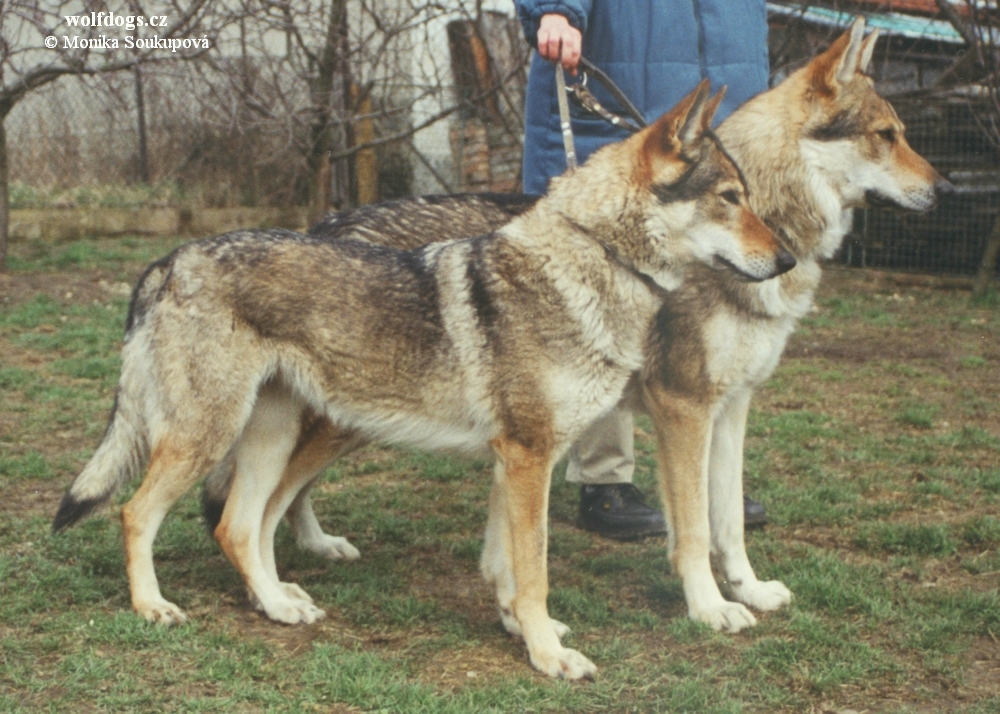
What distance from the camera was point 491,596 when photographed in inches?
148

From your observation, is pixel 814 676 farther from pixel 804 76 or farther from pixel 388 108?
pixel 388 108

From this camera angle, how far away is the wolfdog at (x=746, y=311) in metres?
3.47

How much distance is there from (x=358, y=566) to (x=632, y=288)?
1.58m

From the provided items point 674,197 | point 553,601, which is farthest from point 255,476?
point 674,197

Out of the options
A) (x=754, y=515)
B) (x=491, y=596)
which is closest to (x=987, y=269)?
(x=754, y=515)

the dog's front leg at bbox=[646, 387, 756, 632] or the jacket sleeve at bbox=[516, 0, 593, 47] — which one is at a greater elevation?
the jacket sleeve at bbox=[516, 0, 593, 47]

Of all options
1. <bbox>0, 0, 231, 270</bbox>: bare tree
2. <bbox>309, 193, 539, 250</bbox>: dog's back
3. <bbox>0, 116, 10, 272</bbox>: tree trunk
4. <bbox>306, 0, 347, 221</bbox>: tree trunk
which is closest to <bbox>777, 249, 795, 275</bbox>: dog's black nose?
<bbox>309, 193, 539, 250</bbox>: dog's back

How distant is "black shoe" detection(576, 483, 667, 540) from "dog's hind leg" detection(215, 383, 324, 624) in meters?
1.39

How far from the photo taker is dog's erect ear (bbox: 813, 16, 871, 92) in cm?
351

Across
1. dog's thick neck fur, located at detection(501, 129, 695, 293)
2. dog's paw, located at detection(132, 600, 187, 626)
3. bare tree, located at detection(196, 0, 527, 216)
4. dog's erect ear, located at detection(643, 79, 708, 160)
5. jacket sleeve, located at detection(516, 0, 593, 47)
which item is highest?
bare tree, located at detection(196, 0, 527, 216)

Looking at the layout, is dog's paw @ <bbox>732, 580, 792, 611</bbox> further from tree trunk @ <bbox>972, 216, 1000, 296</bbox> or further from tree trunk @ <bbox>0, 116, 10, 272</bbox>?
tree trunk @ <bbox>0, 116, 10, 272</bbox>

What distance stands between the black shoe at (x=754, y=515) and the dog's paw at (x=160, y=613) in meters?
2.29

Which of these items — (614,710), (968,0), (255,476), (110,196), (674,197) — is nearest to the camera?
(614,710)

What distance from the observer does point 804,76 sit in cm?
364
